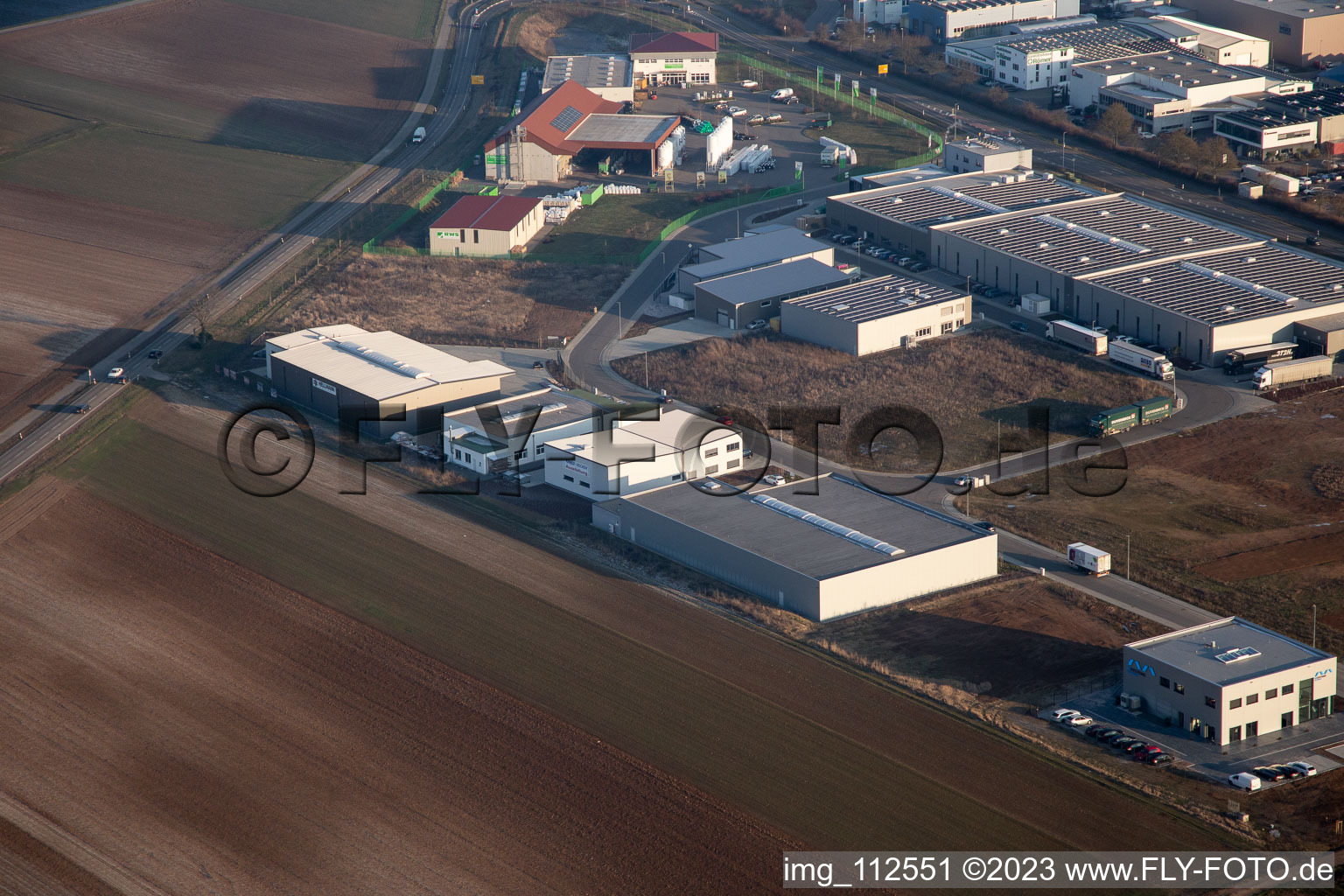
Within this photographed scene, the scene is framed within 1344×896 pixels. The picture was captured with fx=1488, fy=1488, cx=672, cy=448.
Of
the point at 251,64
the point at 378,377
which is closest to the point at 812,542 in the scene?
the point at 378,377

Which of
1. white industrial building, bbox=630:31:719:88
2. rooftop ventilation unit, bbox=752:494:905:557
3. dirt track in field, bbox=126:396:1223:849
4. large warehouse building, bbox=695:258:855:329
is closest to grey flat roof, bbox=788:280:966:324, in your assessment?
large warehouse building, bbox=695:258:855:329

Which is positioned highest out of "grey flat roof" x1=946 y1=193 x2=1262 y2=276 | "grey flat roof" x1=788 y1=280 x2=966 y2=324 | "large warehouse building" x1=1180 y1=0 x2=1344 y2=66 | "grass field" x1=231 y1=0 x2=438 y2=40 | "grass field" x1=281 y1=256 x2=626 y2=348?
"grass field" x1=231 y1=0 x2=438 y2=40

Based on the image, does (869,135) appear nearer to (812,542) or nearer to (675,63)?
(675,63)

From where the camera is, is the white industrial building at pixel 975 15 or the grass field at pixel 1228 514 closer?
the grass field at pixel 1228 514

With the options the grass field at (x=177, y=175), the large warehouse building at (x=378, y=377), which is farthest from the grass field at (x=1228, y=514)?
the grass field at (x=177, y=175)

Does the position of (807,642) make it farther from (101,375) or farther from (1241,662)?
(101,375)

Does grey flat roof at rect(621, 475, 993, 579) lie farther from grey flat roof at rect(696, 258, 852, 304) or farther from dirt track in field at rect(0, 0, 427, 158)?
dirt track in field at rect(0, 0, 427, 158)

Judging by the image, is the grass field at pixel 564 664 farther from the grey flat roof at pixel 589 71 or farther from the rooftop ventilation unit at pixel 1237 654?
the grey flat roof at pixel 589 71
